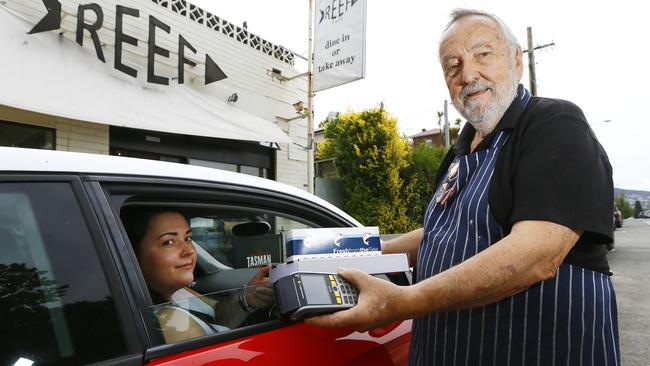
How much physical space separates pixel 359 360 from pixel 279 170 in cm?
726

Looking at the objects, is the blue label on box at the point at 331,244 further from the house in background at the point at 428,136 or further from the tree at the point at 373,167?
the house in background at the point at 428,136

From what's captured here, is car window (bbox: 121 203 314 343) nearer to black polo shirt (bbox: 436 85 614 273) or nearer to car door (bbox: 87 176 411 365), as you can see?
car door (bbox: 87 176 411 365)

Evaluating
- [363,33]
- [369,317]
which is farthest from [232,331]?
[363,33]

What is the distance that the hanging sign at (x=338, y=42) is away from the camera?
274 inches

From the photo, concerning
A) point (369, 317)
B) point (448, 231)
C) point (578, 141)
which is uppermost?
point (578, 141)

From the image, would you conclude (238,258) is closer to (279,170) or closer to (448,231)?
(448,231)

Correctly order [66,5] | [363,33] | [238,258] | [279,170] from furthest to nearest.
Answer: [279,170] < [363,33] < [66,5] < [238,258]

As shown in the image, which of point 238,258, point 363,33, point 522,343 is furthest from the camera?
point 363,33

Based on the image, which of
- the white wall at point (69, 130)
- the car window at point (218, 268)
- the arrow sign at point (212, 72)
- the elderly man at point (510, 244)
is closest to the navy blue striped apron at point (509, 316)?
the elderly man at point (510, 244)

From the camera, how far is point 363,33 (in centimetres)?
694

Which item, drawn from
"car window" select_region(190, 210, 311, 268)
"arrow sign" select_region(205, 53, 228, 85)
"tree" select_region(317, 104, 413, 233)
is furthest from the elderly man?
"tree" select_region(317, 104, 413, 233)

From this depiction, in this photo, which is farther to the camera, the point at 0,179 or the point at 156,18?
the point at 156,18

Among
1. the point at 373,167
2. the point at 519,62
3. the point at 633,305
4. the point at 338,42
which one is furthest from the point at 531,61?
the point at 519,62

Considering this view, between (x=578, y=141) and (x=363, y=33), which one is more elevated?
(x=363, y=33)
